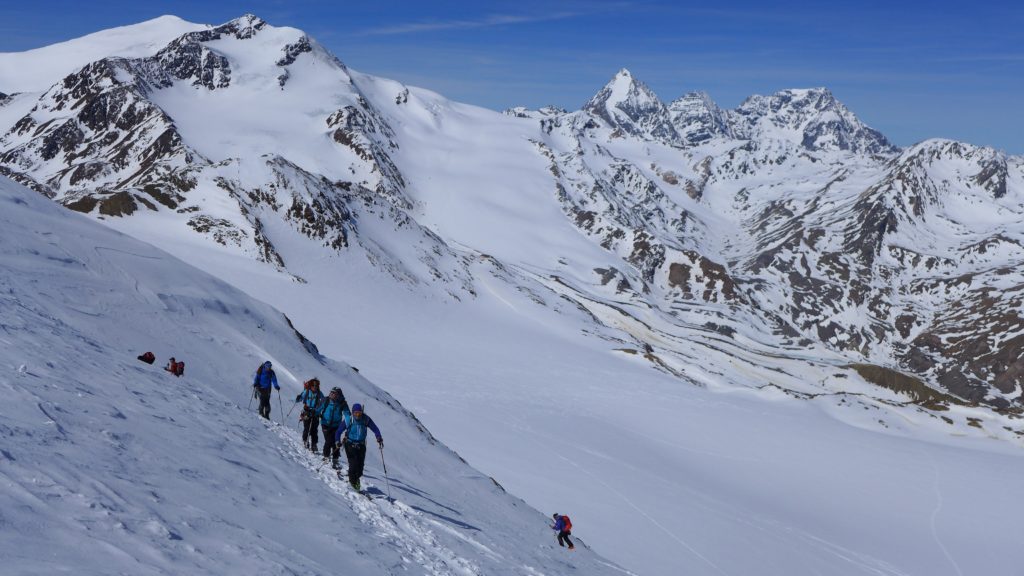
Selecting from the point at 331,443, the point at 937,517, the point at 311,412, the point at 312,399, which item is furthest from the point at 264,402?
the point at 937,517

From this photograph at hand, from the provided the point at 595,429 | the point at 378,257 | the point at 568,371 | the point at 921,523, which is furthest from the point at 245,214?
Answer: the point at 921,523

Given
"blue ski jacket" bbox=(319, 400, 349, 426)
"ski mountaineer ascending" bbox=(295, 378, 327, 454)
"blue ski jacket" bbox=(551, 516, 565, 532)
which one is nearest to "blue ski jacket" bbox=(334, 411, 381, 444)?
"blue ski jacket" bbox=(319, 400, 349, 426)

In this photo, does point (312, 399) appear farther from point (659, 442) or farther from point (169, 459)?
point (659, 442)

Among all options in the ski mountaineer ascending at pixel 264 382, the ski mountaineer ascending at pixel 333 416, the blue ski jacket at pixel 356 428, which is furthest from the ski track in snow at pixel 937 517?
the ski mountaineer ascending at pixel 264 382

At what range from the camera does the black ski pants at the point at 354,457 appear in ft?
52.9

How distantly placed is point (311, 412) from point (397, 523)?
15.2ft

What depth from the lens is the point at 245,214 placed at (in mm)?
76938

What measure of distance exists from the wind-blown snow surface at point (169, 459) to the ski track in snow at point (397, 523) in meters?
0.05

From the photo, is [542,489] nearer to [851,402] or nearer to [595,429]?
[595,429]

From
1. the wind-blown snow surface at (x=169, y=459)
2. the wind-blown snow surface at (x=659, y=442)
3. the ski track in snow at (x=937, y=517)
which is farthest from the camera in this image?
the ski track in snow at (x=937, y=517)

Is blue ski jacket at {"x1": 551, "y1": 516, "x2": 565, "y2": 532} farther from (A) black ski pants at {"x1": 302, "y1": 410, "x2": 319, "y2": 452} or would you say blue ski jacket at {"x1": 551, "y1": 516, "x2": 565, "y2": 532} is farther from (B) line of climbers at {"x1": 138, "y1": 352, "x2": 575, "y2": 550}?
(A) black ski pants at {"x1": 302, "y1": 410, "x2": 319, "y2": 452}

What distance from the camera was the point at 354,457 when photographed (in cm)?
1620

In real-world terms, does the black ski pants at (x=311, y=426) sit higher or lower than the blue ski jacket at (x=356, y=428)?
lower

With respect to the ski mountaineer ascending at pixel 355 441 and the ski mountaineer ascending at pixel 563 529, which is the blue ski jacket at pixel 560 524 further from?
the ski mountaineer ascending at pixel 355 441
